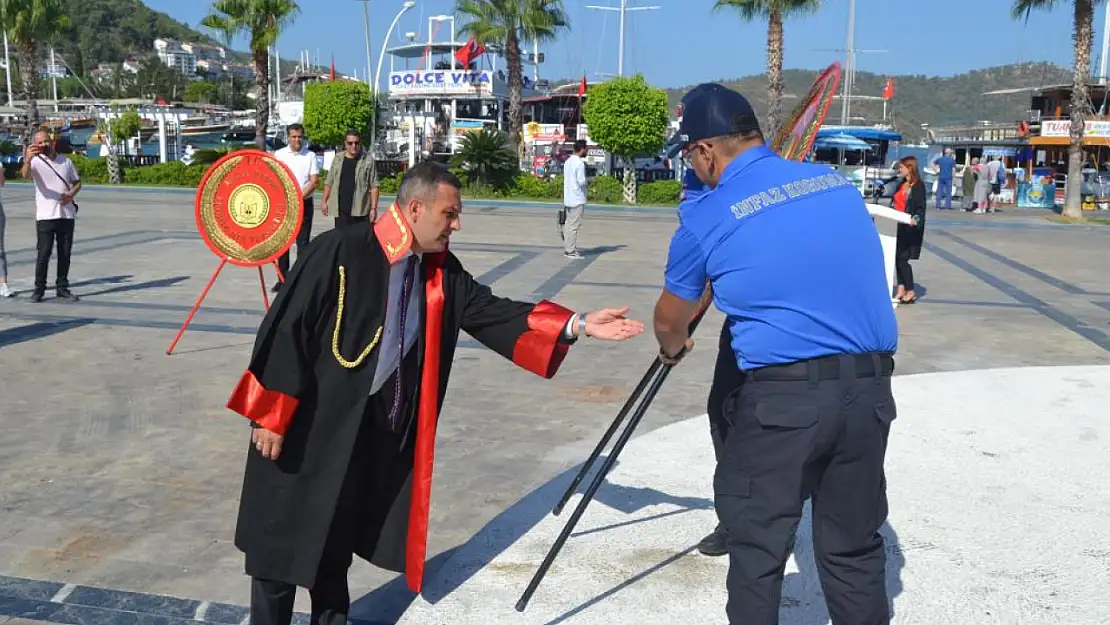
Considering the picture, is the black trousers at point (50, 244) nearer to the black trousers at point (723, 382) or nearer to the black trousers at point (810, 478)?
the black trousers at point (723, 382)

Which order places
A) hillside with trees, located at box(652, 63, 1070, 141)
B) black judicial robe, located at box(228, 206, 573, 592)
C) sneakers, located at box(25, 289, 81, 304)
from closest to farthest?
black judicial robe, located at box(228, 206, 573, 592)
sneakers, located at box(25, 289, 81, 304)
hillside with trees, located at box(652, 63, 1070, 141)

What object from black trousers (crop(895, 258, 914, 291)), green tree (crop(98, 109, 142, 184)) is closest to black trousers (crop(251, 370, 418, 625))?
black trousers (crop(895, 258, 914, 291))

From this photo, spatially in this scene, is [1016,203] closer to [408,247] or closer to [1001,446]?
[1001,446]

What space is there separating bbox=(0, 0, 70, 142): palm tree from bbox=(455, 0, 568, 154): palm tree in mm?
16345

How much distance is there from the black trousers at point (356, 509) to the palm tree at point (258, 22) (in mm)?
32259

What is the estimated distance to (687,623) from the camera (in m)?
3.66

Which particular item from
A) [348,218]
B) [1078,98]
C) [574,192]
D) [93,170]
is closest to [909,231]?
[574,192]

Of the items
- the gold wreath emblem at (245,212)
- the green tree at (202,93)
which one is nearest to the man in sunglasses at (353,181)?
the gold wreath emblem at (245,212)

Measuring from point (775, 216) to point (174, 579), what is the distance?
2715mm

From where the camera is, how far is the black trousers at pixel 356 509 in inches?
128

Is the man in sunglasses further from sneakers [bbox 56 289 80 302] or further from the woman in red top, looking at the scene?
the woman in red top

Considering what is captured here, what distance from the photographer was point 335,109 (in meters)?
35.0

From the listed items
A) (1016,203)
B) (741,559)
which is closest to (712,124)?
(741,559)

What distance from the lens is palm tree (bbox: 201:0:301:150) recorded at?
34.1m
